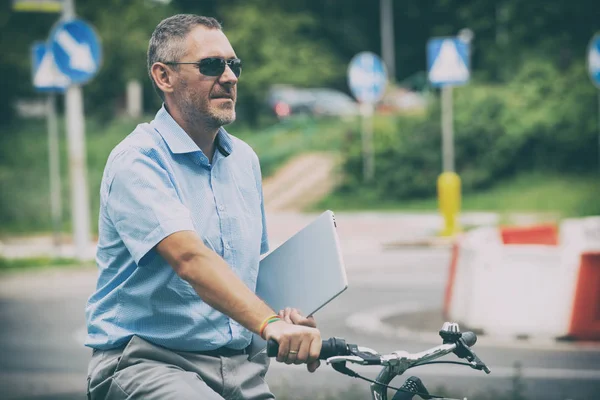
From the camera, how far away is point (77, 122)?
16.3 meters

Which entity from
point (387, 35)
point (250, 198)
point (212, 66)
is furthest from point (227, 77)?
point (387, 35)

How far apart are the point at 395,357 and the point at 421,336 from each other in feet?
22.7

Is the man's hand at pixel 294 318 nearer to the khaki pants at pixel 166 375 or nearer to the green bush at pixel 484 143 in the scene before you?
the khaki pants at pixel 166 375

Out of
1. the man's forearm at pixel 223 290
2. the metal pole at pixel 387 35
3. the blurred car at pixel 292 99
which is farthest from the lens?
the metal pole at pixel 387 35

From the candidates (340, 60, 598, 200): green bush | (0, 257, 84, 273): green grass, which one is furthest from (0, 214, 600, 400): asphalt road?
(340, 60, 598, 200): green bush

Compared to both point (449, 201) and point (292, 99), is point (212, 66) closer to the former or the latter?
point (449, 201)

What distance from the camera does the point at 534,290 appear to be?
31.1 ft

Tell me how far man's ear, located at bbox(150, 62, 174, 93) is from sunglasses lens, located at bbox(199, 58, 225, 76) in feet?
0.33

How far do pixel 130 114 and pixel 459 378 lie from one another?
3328 centimetres

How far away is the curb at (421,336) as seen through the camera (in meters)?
9.23

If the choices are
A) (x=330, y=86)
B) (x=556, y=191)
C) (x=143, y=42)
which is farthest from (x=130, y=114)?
(x=556, y=191)

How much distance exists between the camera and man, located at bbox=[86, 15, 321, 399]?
9.73 feet

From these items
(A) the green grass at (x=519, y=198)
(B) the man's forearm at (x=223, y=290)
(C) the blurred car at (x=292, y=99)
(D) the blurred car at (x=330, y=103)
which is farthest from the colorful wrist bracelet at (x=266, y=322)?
(C) the blurred car at (x=292, y=99)

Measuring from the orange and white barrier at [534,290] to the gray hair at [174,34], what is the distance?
6664 millimetres
